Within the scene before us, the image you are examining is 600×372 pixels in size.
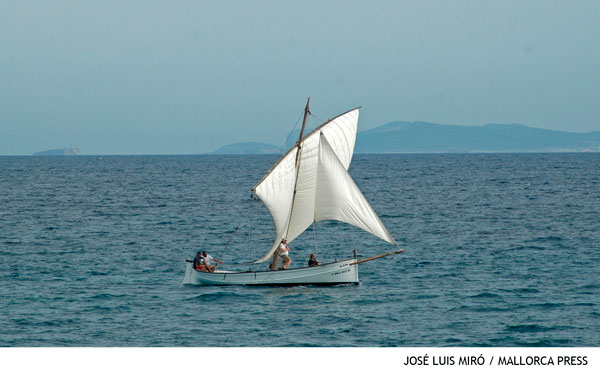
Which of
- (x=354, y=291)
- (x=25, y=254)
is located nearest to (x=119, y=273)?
(x=25, y=254)

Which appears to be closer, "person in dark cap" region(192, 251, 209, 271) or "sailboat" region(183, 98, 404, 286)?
"sailboat" region(183, 98, 404, 286)

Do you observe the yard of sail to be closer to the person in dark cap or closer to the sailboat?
the sailboat

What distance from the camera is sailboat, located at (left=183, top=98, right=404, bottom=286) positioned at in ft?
142

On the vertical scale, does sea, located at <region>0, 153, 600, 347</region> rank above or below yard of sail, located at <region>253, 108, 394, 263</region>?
below

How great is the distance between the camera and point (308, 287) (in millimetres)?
43781

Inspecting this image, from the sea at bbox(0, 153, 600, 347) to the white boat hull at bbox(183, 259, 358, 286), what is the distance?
498 mm

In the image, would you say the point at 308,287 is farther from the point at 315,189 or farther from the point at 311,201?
the point at 315,189

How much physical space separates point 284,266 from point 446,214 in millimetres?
43501
